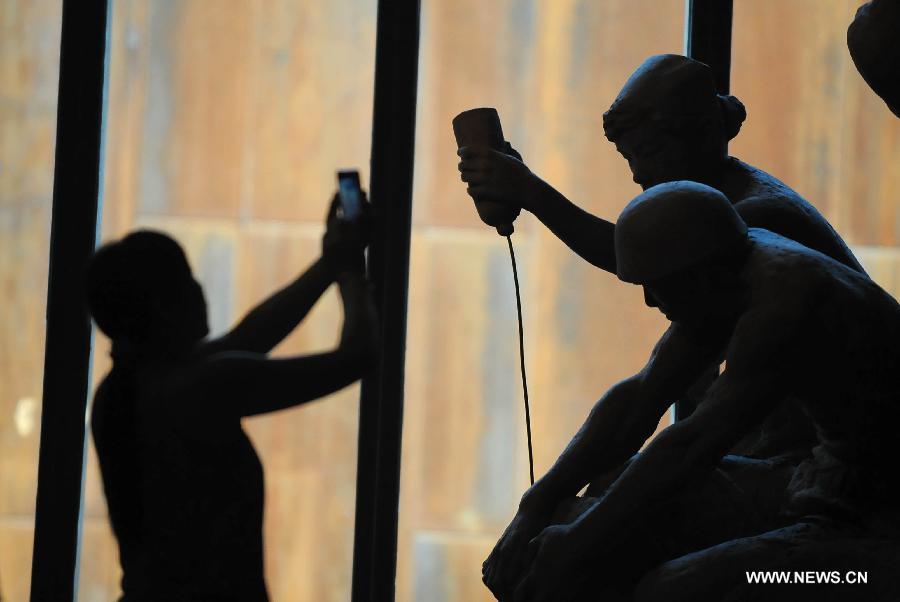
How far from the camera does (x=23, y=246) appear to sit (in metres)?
3.61

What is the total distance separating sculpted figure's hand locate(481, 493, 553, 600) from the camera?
2.05m

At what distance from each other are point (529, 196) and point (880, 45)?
724 mm

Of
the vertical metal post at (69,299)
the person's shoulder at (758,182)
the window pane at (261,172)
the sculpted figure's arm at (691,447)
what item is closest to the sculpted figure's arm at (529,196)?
the person's shoulder at (758,182)

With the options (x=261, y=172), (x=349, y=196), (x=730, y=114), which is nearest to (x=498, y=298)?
(x=261, y=172)

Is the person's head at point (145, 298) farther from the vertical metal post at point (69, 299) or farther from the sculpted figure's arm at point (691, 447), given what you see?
the vertical metal post at point (69, 299)

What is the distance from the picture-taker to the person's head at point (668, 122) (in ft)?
7.72

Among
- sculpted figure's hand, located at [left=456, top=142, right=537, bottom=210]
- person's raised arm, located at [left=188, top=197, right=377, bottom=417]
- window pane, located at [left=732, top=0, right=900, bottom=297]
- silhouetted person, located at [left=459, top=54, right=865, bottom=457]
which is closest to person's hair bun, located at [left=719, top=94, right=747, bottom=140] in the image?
silhouetted person, located at [left=459, top=54, right=865, bottom=457]

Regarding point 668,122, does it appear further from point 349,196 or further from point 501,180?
point 349,196

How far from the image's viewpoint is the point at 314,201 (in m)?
3.54

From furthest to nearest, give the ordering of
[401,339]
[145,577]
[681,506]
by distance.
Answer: [401,339] → [681,506] → [145,577]

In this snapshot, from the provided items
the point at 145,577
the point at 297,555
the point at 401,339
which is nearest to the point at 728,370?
the point at 145,577

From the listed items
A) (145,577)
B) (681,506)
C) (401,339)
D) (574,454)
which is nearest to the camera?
(145,577)

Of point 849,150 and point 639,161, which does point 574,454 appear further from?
point 849,150

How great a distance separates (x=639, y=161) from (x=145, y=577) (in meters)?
1.23
